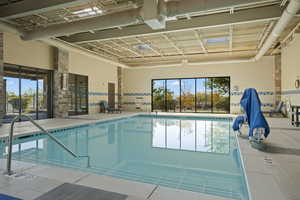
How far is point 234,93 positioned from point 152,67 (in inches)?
223

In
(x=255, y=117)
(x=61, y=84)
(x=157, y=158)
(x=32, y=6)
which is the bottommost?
(x=157, y=158)

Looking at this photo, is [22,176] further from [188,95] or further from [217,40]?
[188,95]

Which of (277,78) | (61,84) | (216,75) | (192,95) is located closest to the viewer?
(61,84)

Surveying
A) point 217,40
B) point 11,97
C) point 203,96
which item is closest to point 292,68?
point 217,40

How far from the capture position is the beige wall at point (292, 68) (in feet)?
23.9

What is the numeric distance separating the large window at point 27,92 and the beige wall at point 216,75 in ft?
20.9

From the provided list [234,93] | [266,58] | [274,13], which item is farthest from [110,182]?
[266,58]

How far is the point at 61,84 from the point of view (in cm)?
880

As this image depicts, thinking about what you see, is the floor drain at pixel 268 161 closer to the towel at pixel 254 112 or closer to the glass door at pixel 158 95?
the towel at pixel 254 112

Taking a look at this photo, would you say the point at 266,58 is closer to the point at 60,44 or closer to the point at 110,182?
the point at 60,44

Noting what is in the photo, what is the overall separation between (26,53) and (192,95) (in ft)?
31.7

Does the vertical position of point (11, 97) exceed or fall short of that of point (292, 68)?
it falls short

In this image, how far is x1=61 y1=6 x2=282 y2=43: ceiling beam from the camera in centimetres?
552

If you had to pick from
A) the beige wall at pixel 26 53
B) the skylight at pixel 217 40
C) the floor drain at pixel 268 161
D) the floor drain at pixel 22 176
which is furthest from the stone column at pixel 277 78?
the floor drain at pixel 22 176
